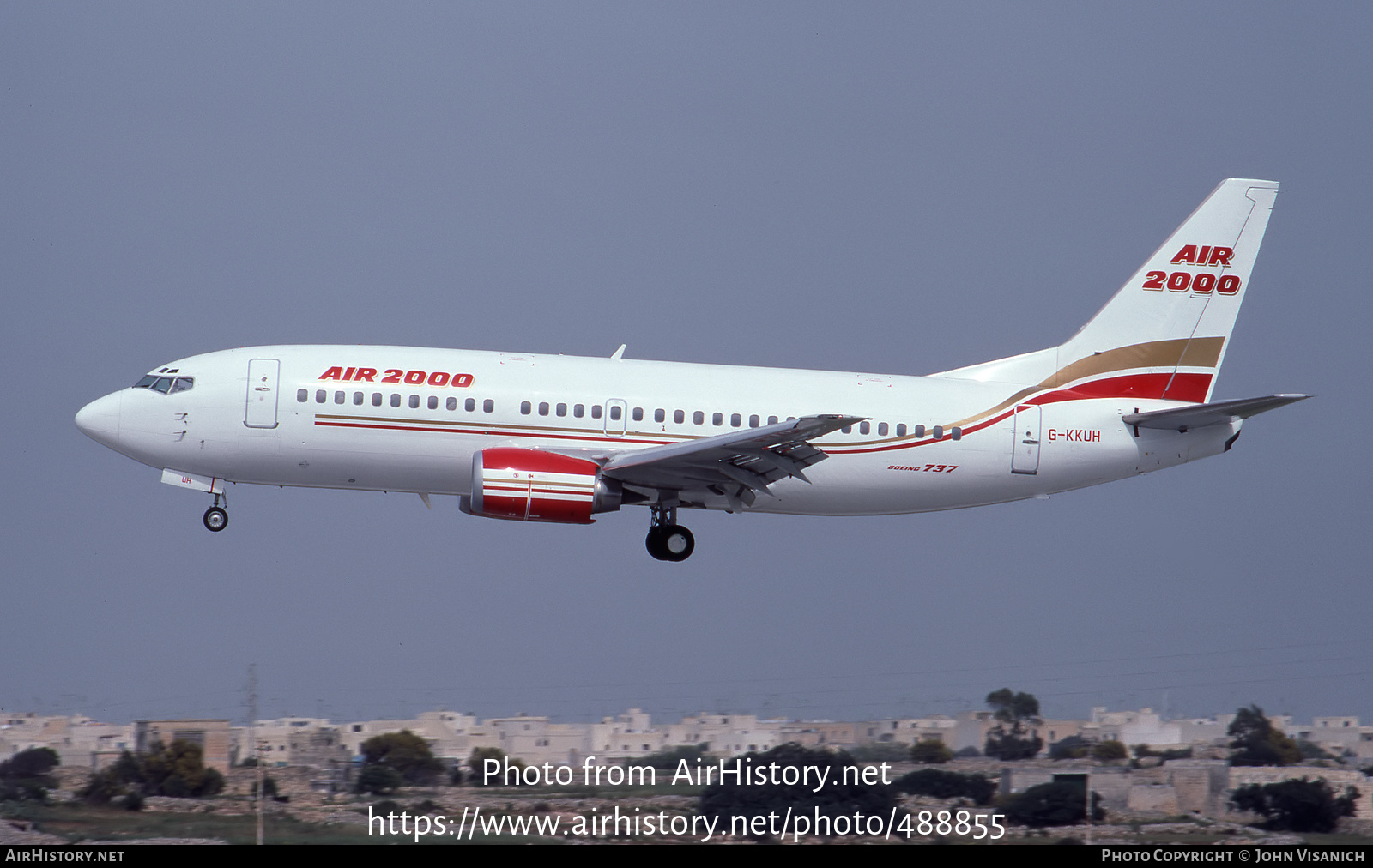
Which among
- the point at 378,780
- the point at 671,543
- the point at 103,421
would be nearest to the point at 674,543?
the point at 671,543

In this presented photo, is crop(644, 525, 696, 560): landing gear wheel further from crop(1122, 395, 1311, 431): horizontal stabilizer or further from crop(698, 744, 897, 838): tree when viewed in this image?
crop(1122, 395, 1311, 431): horizontal stabilizer

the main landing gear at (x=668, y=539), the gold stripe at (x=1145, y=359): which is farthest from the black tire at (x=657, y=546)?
the gold stripe at (x=1145, y=359)

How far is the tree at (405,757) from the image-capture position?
3033 cm

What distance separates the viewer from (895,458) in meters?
34.4

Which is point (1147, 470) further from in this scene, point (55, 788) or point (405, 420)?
point (55, 788)

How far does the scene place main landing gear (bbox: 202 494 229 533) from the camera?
34375mm

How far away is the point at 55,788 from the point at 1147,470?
2463 centimetres

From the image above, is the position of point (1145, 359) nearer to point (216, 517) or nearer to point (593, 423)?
point (593, 423)

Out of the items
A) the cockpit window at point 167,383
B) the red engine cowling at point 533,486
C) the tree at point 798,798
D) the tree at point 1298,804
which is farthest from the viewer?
the cockpit window at point 167,383

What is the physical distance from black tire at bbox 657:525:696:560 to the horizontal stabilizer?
10668 millimetres

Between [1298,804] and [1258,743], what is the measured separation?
3.16m

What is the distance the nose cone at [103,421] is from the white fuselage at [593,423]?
0.13 ft

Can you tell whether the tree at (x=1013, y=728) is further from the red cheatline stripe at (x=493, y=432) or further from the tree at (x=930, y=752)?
the red cheatline stripe at (x=493, y=432)
